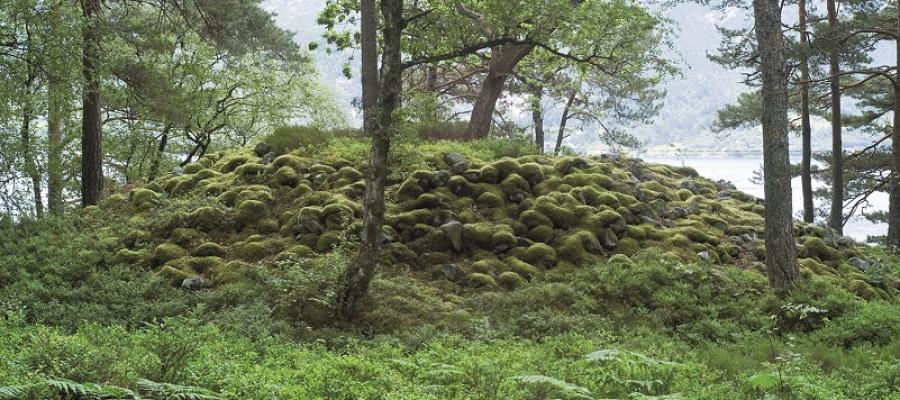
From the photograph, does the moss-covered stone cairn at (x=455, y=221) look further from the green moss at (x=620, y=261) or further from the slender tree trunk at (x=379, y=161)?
the slender tree trunk at (x=379, y=161)

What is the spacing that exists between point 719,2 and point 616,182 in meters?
9.34

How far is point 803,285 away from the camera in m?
9.95

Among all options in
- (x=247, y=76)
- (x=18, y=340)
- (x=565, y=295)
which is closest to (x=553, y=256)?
(x=565, y=295)

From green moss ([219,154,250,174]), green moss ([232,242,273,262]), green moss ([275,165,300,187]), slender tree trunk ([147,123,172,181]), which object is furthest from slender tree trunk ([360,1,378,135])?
slender tree trunk ([147,123,172,181])

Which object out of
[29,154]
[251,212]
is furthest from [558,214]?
[29,154]

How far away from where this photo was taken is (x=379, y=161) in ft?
28.1

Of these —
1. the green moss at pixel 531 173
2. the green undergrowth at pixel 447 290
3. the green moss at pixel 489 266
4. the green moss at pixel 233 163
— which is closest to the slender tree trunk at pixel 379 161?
the green undergrowth at pixel 447 290

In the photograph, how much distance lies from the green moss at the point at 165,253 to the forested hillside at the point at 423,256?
0.04 m

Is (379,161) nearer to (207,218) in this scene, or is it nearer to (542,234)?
(542,234)

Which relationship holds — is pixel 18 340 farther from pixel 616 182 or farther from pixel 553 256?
pixel 616 182

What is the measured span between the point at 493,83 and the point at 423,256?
5.97 m

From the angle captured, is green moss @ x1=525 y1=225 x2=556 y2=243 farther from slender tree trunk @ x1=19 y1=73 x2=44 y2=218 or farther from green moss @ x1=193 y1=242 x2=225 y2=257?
slender tree trunk @ x1=19 y1=73 x2=44 y2=218

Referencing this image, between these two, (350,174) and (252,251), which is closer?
(252,251)

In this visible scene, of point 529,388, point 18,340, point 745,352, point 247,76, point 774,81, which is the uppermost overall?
point 247,76
